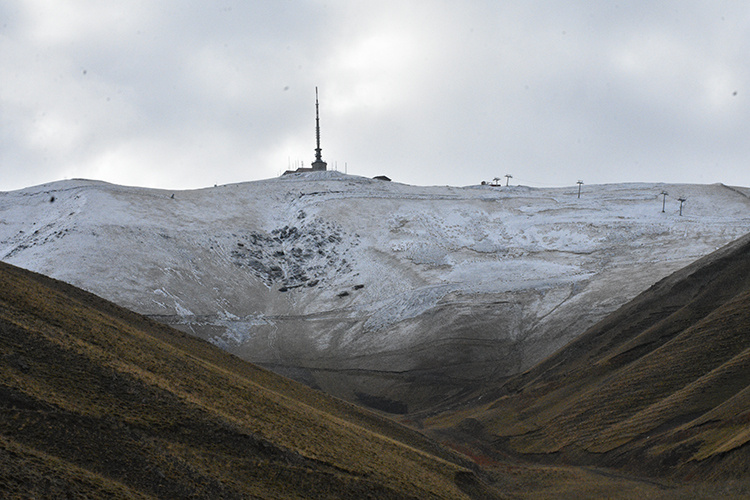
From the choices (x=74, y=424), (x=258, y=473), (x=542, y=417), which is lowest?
(x=542, y=417)

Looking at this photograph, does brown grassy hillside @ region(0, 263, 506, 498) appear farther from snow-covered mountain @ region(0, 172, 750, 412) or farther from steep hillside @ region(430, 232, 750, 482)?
snow-covered mountain @ region(0, 172, 750, 412)

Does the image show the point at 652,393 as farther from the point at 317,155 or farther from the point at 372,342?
the point at 317,155

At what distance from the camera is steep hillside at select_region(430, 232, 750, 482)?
2594cm

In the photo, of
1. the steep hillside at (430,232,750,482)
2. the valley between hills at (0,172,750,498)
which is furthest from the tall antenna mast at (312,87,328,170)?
the steep hillside at (430,232,750,482)

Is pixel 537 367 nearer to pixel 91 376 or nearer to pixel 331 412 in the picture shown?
pixel 331 412

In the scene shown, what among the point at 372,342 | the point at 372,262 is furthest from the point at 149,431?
the point at 372,262

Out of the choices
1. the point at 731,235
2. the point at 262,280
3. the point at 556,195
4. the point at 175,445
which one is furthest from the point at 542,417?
the point at 556,195

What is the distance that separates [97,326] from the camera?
23781 millimetres

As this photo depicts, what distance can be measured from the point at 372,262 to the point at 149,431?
57.0m

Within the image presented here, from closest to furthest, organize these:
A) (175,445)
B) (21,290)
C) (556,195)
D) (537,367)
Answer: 1. (175,445)
2. (21,290)
3. (537,367)
4. (556,195)

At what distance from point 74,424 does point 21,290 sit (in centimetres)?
913

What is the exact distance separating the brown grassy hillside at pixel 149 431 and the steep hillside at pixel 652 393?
7223 mm

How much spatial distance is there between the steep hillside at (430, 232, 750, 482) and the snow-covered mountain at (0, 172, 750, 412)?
8805 millimetres

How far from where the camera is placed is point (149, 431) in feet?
56.2
